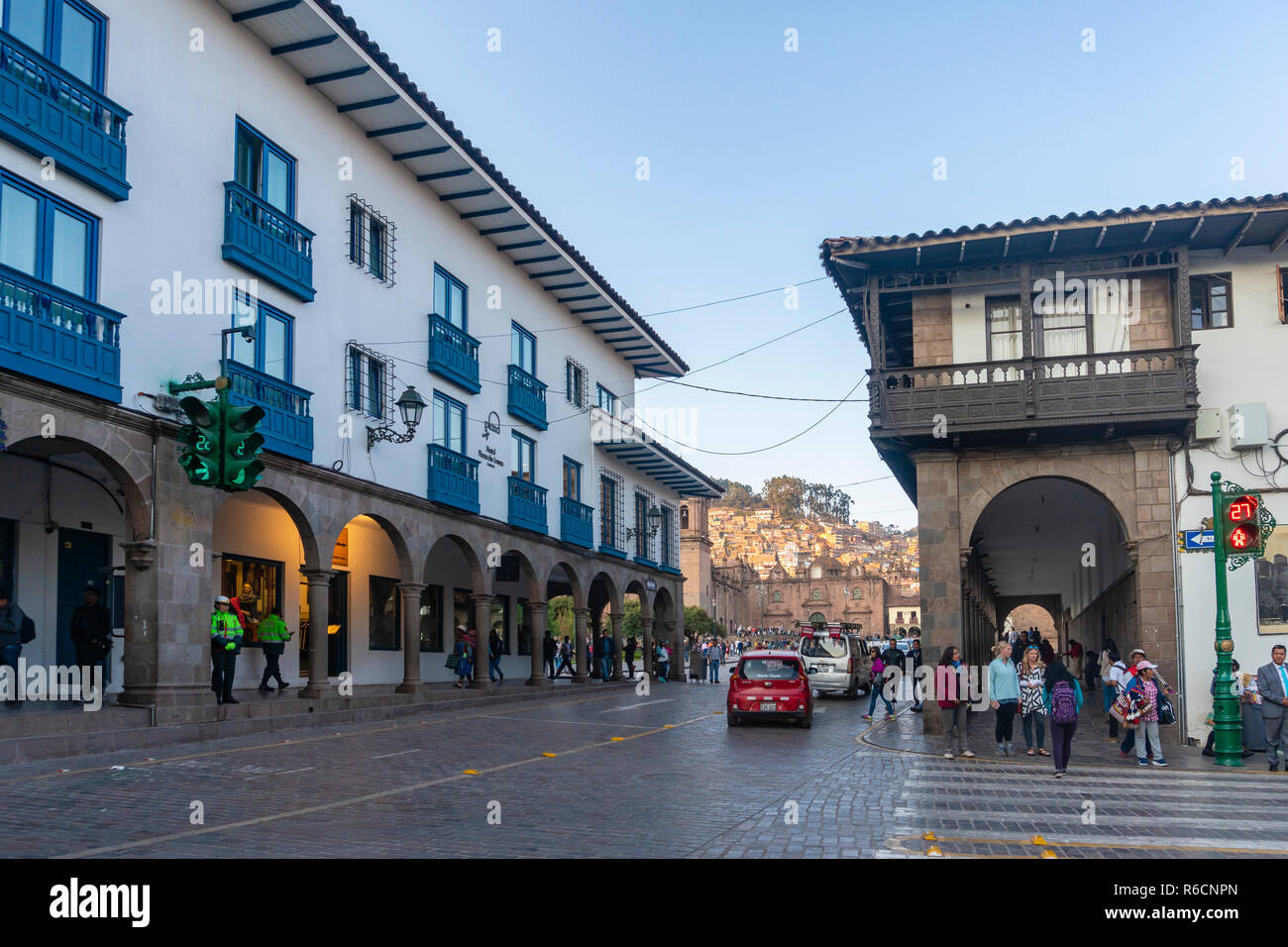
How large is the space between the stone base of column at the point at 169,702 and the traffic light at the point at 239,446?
4.90m

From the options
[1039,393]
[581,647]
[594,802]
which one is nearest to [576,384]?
[581,647]

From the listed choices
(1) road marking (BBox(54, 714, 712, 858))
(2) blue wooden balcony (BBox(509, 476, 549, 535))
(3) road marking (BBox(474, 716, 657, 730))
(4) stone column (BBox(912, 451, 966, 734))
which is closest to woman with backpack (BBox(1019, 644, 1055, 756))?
(4) stone column (BBox(912, 451, 966, 734))

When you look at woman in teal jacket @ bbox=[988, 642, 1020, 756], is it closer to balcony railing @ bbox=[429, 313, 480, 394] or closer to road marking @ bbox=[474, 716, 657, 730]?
road marking @ bbox=[474, 716, 657, 730]

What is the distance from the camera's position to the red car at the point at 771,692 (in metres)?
21.8

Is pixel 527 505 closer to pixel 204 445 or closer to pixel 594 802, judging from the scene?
pixel 204 445

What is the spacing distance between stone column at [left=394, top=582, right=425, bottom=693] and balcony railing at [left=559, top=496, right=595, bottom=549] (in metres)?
9.09

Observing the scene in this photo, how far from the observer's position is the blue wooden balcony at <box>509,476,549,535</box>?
30.1 metres

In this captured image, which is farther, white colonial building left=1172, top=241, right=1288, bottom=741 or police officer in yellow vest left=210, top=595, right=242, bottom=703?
white colonial building left=1172, top=241, right=1288, bottom=741

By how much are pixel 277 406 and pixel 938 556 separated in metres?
11.8

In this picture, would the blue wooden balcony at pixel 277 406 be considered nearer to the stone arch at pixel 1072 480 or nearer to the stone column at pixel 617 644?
the stone arch at pixel 1072 480

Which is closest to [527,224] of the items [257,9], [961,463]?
[257,9]

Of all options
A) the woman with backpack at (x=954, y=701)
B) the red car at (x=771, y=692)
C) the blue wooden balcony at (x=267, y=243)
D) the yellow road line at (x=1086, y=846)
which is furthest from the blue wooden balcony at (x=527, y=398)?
the yellow road line at (x=1086, y=846)
